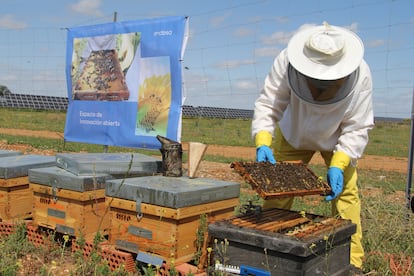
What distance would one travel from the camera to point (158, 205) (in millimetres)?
3105

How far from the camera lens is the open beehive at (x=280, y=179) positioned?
9.07ft

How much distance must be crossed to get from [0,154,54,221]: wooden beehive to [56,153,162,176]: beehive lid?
1.24ft

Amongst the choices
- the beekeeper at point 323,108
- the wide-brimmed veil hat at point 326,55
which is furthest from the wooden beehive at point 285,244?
the wide-brimmed veil hat at point 326,55

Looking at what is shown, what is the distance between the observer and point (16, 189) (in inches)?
165

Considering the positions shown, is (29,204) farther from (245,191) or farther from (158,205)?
(245,191)

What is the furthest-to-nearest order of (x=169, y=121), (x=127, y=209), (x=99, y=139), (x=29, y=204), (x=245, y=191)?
1. (x=245, y=191)
2. (x=99, y=139)
3. (x=169, y=121)
4. (x=29, y=204)
5. (x=127, y=209)

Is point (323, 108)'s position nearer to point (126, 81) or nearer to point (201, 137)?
point (126, 81)

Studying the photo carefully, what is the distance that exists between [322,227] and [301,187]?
0.92ft

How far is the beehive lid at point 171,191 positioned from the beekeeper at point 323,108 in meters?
0.39

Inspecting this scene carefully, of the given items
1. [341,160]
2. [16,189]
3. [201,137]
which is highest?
[341,160]

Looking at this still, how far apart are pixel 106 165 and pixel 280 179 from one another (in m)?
1.61

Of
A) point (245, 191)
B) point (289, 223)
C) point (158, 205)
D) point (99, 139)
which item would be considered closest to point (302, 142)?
point (289, 223)

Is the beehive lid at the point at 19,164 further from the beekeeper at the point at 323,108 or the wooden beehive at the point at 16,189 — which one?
the beekeeper at the point at 323,108

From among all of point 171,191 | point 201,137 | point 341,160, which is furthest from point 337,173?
point 201,137
